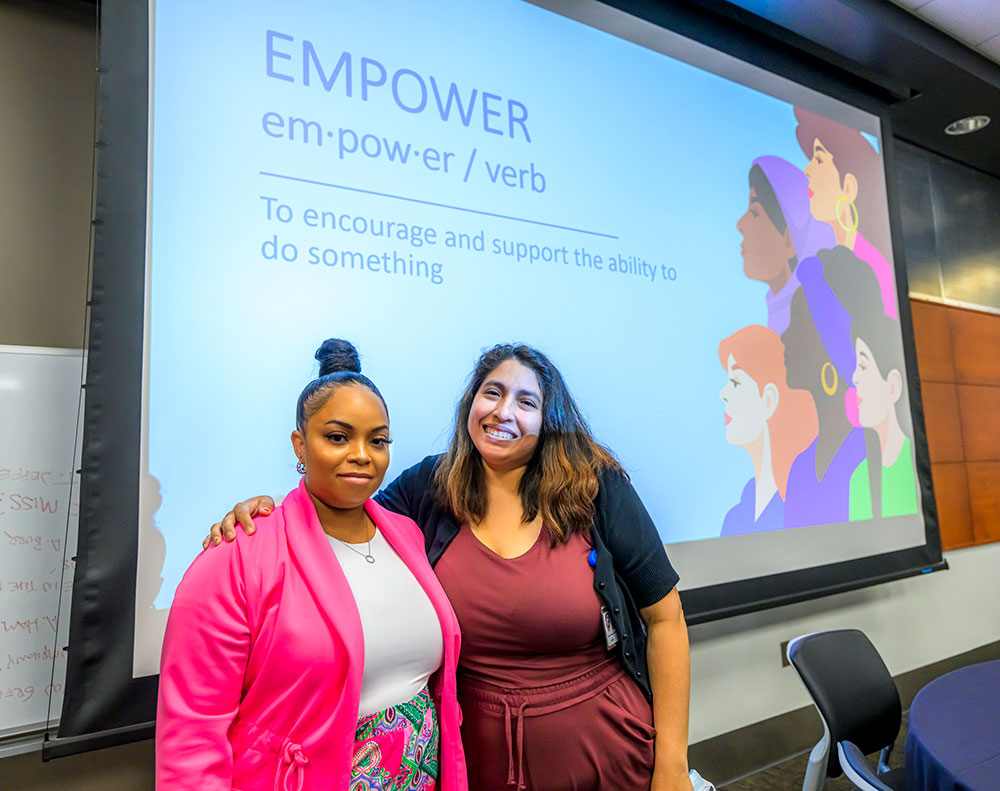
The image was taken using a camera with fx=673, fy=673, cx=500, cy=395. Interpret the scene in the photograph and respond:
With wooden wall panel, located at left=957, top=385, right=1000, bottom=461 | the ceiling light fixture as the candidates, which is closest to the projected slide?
the ceiling light fixture

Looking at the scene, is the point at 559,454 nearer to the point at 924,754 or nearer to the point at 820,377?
the point at 924,754

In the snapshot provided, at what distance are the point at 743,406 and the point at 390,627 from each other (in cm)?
194

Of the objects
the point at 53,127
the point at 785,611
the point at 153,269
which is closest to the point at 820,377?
the point at 785,611

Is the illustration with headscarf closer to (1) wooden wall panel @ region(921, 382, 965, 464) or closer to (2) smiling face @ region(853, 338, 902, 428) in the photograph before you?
(2) smiling face @ region(853, 338, 902, 428)

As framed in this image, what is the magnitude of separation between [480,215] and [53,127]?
121cm

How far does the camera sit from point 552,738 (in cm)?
138

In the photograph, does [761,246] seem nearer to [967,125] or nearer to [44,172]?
[967,125]

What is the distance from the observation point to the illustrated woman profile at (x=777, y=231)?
113 inches

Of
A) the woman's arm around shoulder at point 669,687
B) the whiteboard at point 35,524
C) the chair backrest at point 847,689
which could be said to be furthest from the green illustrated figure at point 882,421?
the whiteboard at point 35,524

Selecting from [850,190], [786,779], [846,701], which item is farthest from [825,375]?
[786,779]

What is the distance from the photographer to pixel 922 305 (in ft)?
12.8

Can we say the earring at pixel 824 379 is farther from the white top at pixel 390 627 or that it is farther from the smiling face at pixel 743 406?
the white top at pixel 390 627

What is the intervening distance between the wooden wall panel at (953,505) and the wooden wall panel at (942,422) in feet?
0.23

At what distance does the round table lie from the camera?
54.1 inches
